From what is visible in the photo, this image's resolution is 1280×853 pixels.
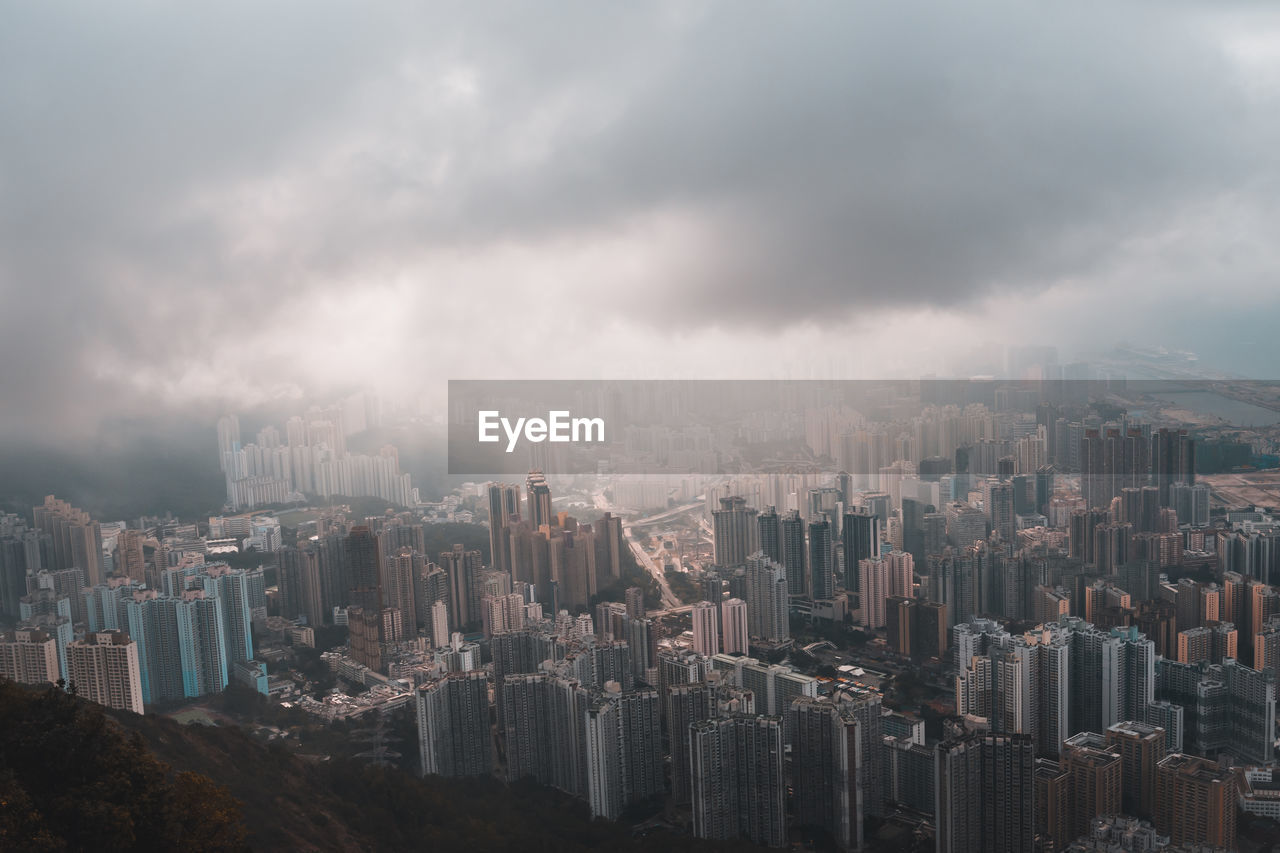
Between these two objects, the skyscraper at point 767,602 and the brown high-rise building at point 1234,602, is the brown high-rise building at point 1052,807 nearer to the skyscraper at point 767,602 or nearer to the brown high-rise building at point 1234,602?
the brown high-rise building at point 1234,602

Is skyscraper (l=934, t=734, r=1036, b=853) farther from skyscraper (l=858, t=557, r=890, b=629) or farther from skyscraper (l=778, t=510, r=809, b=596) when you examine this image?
skyscraper (l=778, t=510, r=809, b=596)

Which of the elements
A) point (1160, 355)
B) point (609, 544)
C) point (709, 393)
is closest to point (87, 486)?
point (609, 544)

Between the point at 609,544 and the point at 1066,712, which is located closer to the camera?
the point at 1066,712

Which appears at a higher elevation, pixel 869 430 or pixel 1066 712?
pixel 869 430

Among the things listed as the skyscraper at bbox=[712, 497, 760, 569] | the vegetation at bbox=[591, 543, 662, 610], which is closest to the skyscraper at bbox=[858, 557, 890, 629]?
the skyscraper at bbox=[712, 497, 760, 569]

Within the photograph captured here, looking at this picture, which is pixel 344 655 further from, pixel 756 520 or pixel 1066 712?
pixel 1066 712

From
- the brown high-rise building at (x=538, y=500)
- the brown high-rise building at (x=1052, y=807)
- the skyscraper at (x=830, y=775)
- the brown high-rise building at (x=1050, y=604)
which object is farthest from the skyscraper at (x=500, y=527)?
the brown high-rise building at (x=1052, y=807)
